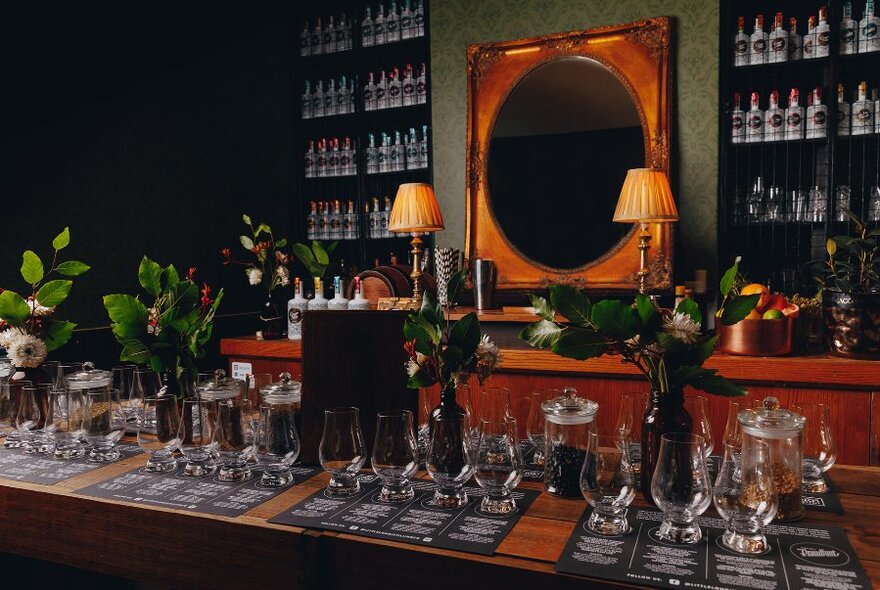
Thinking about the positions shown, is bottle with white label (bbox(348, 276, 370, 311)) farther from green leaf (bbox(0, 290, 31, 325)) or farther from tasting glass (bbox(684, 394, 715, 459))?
tasting glass (bbox(684, 394, 715, 459))

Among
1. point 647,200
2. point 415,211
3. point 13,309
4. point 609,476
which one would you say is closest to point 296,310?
point 415,211

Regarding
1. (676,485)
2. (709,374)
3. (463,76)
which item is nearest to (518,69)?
(463,76)

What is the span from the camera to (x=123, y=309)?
A: 5.43 ft

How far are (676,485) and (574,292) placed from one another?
372 mm

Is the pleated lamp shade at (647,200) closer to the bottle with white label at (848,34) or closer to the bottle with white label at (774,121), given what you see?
the bottle with white label at (774,121)

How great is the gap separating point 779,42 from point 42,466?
3.52 meters

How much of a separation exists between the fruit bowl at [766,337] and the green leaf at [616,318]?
1.63 m

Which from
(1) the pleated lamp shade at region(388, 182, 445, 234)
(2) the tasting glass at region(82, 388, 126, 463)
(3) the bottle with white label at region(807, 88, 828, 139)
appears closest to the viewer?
(2) the tasting glass at region(82, 388, 126, 463)

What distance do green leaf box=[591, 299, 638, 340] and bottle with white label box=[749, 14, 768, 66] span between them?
2.76 metres

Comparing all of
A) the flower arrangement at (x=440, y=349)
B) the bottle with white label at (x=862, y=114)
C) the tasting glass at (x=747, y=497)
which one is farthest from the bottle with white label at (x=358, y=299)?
the bottle with white label at (x=862, y=114)

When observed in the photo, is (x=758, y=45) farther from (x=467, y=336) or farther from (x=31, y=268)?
(x=31, y=268)

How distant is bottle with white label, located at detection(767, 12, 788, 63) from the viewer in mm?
3303

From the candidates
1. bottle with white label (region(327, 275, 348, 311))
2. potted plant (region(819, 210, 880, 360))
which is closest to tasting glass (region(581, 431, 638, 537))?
potted plant (region(819, 210, 880, 360))

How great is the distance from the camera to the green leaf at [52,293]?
1988mm
